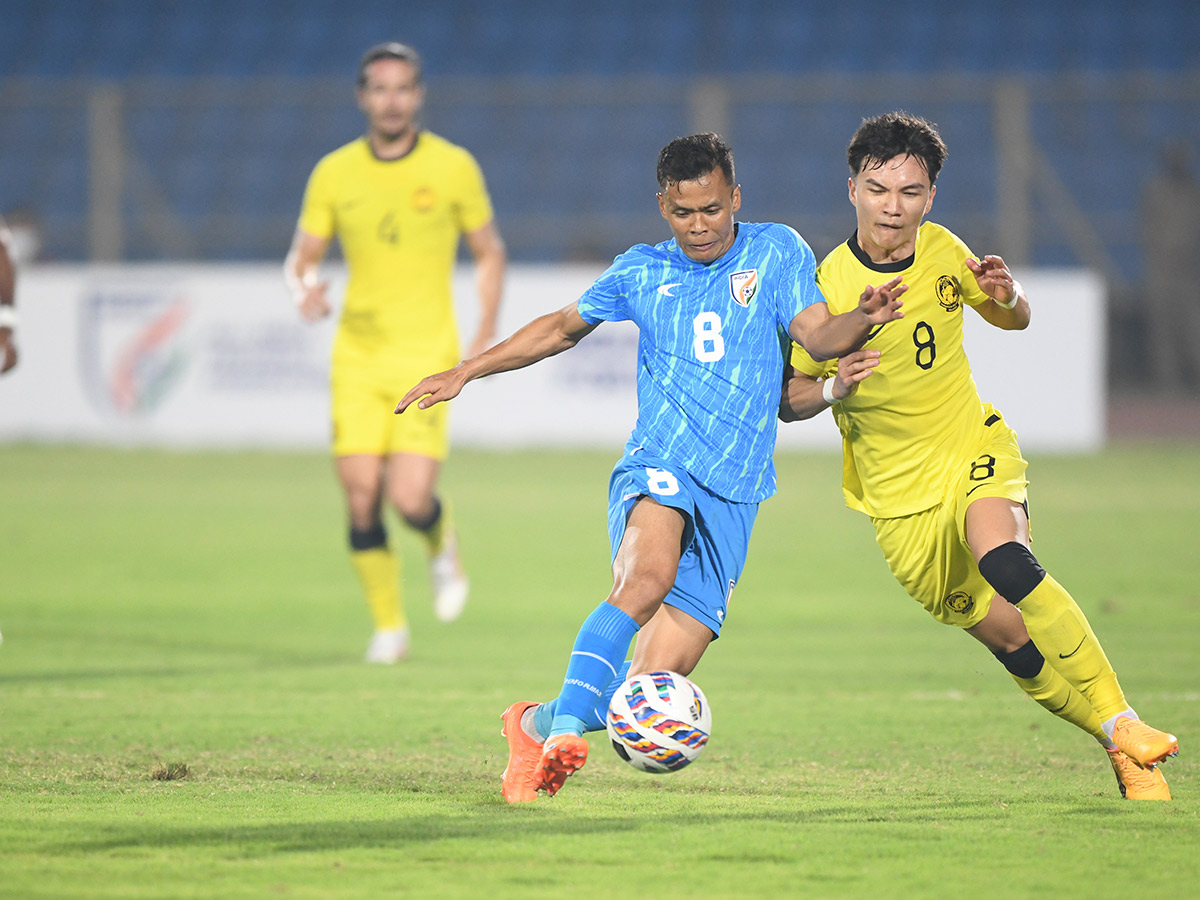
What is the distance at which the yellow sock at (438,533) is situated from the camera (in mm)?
8359

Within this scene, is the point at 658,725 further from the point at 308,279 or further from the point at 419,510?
the point at 308,279

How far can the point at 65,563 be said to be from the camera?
10.7m

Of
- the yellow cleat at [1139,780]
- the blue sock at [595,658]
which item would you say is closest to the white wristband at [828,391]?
the blue sock at [595,658]

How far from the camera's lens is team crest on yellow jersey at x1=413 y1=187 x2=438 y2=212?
322 inches

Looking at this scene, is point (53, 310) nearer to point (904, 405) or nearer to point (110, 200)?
point (110, 200)

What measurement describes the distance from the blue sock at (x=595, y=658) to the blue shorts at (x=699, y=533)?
0.28 metres

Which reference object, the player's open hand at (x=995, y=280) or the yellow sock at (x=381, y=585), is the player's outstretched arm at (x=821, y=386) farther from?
the yellow sock at (x=381, y=585)

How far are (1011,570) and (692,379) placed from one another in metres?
1.06

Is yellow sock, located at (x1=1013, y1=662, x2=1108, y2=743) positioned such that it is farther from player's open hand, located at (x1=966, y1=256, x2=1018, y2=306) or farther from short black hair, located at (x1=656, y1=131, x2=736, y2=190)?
short black hair, located at (x1=656, y1=131, x2=736, y2=190)

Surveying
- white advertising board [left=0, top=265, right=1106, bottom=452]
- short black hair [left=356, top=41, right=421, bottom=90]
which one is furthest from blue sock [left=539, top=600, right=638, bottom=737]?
white advertising board [left=0, top=265, right=1106, bottom=452]

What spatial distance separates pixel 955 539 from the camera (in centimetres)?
510

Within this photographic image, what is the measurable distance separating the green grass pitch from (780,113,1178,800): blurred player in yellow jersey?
43 centimetres

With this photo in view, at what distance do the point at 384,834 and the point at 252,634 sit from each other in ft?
14.2

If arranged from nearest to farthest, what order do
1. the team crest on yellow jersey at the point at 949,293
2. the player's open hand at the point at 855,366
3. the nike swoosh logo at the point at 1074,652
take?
the player's open hand at the point at 855,366
the nike swoosh logo at the point at 1074,652
the team crest on yellow jersey at the point at 949,293
